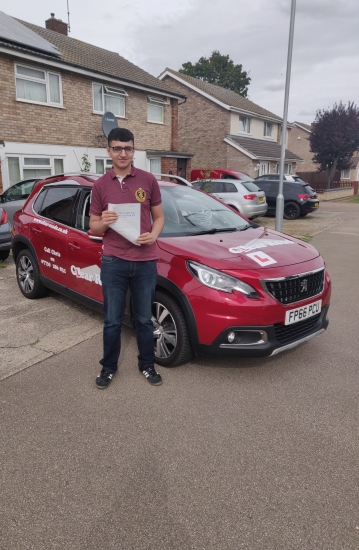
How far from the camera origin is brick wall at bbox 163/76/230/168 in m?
26.6

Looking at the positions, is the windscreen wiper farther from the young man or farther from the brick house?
the brick house

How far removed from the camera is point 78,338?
4.39m

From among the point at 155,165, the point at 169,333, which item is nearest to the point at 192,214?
the point at 169,333

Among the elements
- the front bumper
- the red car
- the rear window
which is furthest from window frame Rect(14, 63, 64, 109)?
the front bumper

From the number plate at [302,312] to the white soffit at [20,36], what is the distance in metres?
13.2

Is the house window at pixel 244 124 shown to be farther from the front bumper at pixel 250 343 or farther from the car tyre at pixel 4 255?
the front bumper at pixel 250 343

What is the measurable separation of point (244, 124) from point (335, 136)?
39.9 feet

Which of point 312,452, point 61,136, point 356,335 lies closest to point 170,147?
point 61,136

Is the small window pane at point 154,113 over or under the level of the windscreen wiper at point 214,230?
over

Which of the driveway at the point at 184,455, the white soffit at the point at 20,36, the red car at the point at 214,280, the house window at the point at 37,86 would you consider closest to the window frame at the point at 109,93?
the house window at the point at 37,86

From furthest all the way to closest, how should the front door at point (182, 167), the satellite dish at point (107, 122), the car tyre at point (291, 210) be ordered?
1. the front door at point (182, 167)
2. the car tyre at point (291, 210)
3. the satellite dish at point (107, 122)

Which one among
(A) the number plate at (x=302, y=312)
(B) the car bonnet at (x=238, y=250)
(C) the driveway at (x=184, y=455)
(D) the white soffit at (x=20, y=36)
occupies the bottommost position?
(C) the driveway at (x=184, y=455)

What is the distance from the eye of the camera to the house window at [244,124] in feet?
92.2

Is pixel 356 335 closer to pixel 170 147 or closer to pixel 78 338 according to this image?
pixel 78 338
